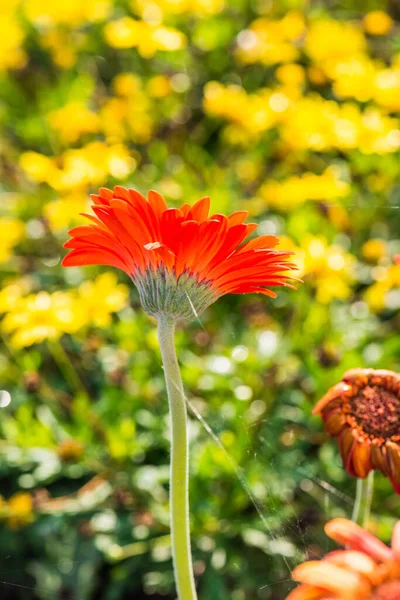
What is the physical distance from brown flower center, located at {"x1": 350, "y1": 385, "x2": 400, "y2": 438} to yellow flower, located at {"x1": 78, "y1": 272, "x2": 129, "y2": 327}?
1.58 ft

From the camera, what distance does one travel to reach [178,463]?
0.29 m

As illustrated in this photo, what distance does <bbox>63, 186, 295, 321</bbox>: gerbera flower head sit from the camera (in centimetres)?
28

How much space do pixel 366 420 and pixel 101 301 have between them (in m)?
0.51

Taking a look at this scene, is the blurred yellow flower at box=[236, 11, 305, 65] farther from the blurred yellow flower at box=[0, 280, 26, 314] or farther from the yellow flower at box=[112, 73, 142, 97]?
the blurred yellow flower at box=[0, 280, 26, 314]

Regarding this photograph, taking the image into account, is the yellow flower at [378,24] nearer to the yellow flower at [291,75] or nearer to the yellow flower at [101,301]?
the yellow flower at [291,75]

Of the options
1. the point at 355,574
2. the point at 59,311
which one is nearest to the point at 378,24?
the point at 59,311

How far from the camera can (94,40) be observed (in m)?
1.64

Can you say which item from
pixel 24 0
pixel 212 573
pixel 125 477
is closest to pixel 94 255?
pixel 212 573

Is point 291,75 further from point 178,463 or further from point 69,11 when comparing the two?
point 178,463

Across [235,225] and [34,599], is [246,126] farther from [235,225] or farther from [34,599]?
[235,225]

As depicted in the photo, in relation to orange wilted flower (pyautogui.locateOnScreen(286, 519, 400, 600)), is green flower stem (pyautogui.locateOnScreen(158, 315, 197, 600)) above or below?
above

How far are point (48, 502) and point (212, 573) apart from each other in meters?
0.26

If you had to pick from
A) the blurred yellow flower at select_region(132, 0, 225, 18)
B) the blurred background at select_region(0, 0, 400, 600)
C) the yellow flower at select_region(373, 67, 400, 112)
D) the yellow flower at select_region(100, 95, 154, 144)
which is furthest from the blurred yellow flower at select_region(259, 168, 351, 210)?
the blurred yellow flower at select_region(132, 0, 225, 18)

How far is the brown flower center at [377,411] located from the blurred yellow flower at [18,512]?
50cm
